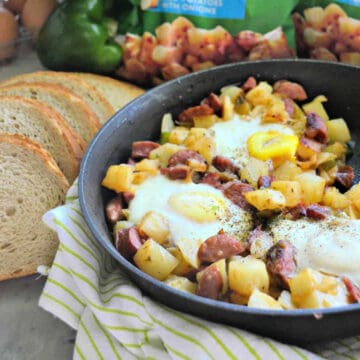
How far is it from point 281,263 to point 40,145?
42.5 inches

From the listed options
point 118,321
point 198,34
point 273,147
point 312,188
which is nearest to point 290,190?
point 312,188

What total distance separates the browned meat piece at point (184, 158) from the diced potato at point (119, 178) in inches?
6.0

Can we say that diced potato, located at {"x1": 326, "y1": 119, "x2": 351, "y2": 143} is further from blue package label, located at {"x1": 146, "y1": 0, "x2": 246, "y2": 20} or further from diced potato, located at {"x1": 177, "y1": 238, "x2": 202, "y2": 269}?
diced potato, located at {"x1": 177, "y1": 238, "x2": 202, "y2": 269}

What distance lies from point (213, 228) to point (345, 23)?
120cm

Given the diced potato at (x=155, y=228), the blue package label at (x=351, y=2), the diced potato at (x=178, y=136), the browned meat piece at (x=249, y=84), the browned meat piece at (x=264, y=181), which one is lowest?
the diced potato at (x=155, y=228)

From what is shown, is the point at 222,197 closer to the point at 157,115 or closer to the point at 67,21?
the point at 157,115

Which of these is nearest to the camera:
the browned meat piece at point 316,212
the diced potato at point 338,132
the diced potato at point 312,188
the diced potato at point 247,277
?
the diced potato at point 247,277

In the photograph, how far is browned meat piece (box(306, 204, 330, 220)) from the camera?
5.92ft

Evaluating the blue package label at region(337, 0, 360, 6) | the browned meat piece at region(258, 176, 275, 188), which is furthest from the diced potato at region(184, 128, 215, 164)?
the blue package label at region(337, 0, 360, 6)

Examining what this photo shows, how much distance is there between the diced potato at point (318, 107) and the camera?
2.37 meters

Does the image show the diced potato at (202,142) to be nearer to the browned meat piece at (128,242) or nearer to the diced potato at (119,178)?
the diced potato at (119,178)

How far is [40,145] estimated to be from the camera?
86.8 inches

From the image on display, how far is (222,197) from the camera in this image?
1936 mm

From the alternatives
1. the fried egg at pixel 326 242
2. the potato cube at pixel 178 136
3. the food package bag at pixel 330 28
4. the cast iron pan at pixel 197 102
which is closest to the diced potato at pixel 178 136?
the potato cube at pixel 178 136
